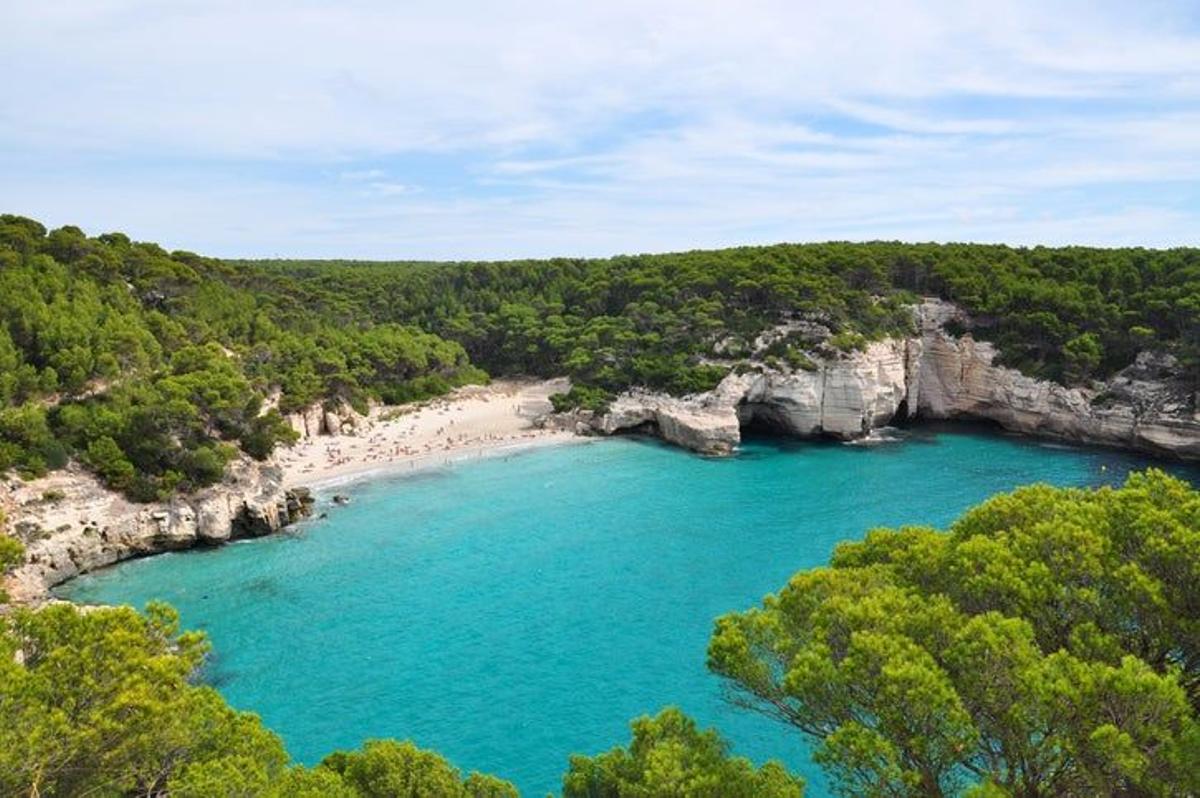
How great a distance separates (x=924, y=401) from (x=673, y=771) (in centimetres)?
4674

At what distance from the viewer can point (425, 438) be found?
4812 centimetres

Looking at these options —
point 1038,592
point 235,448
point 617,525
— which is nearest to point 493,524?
point 617,525

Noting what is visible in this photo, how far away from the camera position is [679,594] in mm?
26672

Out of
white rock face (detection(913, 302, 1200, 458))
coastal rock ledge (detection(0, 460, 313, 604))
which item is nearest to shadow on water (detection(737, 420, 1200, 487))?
white rock face (detection(913, 302, 1200, 458))

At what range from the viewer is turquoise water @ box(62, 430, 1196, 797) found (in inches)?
774

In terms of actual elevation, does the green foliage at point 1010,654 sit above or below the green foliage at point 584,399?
above

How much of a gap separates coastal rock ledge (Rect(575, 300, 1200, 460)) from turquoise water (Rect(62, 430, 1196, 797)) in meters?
1.89

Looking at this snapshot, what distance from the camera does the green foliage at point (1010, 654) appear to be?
26.9 ft

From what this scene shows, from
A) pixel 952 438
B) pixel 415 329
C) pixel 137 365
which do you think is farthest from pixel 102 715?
pixel 415 329

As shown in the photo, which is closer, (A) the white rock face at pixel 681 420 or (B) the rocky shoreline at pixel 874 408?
(B) the rocky shoreline at pixel 874 408

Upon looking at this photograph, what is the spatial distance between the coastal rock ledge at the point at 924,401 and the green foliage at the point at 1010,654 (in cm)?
3395

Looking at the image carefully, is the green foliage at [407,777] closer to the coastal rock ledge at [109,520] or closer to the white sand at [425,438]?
the coastal rock ledge at [109,520]

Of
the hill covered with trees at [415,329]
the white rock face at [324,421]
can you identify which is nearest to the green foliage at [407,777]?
the hill covered with trees at [415,329]

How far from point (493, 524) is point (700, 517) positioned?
28.7ft
